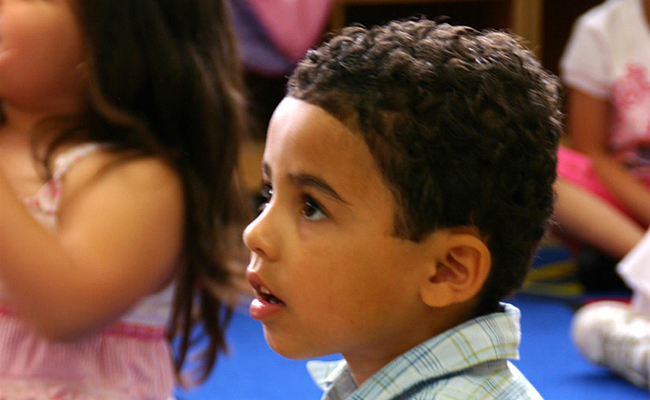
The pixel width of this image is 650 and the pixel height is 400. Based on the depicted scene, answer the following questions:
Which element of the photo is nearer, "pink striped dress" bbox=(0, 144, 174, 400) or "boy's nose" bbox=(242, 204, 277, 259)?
"boy's nose" bbox=(242, 204, 277, 259)

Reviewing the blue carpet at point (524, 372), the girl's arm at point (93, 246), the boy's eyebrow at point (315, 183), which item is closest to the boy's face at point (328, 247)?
the boy's eyebrow at point (315, 183)

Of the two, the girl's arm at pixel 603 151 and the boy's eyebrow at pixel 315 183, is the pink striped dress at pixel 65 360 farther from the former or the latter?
the girl's arm at pixel 603 151

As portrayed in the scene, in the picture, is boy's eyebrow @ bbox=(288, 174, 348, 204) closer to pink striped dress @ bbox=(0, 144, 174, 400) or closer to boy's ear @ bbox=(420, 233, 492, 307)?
boy's ear @ bbox=(420, 233, 492, 307)

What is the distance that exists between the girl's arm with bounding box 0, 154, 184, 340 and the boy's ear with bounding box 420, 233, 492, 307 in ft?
1.28

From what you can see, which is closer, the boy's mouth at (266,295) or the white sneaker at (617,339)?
the boy's mouth at (266,295)

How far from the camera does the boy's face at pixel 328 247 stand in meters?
0.56

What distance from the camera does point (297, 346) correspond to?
589 mm

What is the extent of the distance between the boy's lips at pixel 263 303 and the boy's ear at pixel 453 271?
0.35ft

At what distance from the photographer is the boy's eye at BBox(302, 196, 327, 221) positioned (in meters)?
0.58

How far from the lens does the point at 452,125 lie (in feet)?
1.77

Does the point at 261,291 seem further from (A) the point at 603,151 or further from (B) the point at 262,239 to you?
(A) the point at 603,151

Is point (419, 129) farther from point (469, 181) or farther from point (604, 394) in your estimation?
point (604, 394)

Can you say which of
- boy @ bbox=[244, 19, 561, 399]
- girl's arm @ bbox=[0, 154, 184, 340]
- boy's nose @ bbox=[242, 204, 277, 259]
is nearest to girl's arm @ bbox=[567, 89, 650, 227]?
girl's arm @ bbox=[0, 154, 184, 340]

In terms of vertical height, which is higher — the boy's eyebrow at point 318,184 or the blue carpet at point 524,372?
the boy's eyebrow at point 318,184
